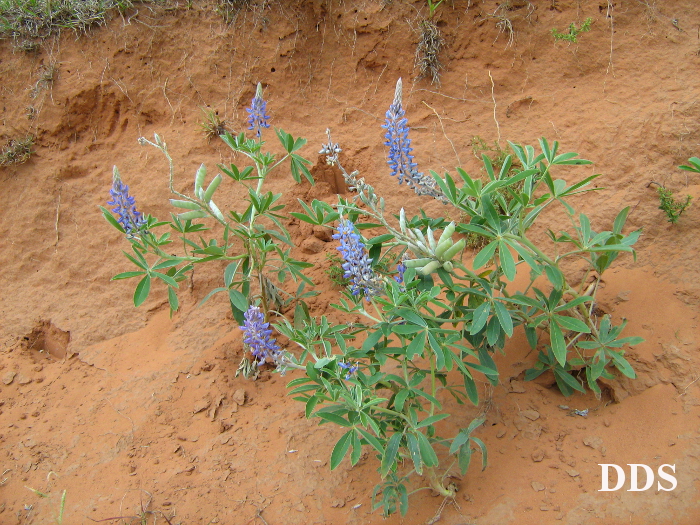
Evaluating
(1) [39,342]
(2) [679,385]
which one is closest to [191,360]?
(1) [39,342]

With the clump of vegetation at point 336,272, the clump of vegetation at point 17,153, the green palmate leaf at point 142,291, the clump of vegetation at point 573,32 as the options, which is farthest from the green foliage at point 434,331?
the clump of vegetation at point 17,153

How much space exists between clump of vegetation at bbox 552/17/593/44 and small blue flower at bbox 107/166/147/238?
3.23 m

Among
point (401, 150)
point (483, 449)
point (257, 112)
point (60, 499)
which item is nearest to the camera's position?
point (483, 449)

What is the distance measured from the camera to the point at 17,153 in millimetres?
4488

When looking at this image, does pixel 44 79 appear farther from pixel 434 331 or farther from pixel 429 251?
pixel 434 331

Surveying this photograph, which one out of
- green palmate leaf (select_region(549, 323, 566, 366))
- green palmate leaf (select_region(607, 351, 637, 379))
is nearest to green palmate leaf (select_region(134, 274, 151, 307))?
green palmate leaf (select_region(549, 323, 566, 366))

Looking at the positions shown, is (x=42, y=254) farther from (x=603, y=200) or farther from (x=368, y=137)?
(x=603, y=200)

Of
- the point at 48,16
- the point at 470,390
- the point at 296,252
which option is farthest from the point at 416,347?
the point at 48,16

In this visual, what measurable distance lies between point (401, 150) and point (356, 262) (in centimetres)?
58

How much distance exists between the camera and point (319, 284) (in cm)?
349

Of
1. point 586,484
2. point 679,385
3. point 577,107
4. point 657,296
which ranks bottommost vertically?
point 586,484

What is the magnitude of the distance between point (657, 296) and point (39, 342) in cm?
387

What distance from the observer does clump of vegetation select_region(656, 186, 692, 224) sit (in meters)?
2.91

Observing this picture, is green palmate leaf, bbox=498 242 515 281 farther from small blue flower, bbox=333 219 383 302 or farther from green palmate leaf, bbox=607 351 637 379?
green palmate leaf, bbox=607 351 637 379
